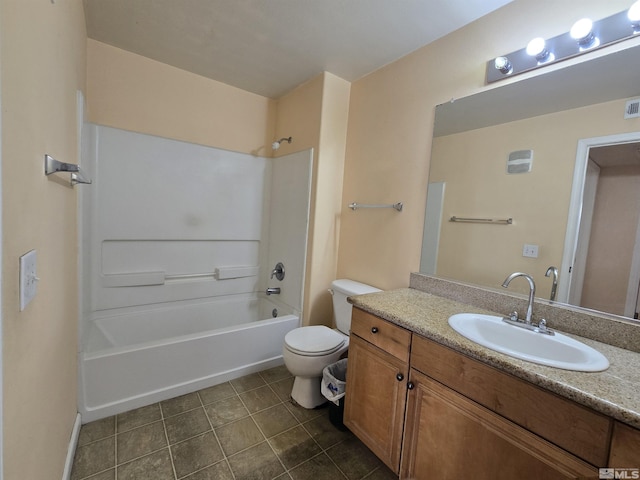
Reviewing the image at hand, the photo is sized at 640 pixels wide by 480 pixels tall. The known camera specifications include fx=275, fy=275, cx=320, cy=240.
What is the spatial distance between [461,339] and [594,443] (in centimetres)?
40

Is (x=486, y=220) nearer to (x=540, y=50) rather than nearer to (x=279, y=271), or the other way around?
(x=540, y=50)

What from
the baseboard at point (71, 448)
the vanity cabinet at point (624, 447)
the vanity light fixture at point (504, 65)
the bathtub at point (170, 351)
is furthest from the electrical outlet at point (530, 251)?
the baseboard at point (71, 448)

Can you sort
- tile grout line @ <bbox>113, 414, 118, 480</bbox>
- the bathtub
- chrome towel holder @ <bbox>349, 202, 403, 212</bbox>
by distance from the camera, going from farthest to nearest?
chrome towel holder @ <bbox>349, 202, 403, 212</bbox>
the bathtub
tile grout line @ <bbox>113, 414, 118, 480</bbox>

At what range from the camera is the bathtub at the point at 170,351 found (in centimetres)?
162

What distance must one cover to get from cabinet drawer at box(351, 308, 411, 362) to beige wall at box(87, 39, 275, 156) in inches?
78.9

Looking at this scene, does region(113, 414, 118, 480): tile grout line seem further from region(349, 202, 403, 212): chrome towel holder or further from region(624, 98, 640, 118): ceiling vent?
region(624, 98, 640, 118): ceiling vent

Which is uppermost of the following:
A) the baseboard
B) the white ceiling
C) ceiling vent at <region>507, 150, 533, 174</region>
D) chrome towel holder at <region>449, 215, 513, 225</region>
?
the white ceiling

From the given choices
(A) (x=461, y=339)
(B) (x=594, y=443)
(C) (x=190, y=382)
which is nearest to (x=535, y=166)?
(A) (x=461, y=339)

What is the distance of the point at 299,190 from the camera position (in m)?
2.40

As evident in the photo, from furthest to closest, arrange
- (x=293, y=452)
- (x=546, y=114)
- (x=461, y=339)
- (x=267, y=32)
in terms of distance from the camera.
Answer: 1. (x=267, y=32)
2. (x=293, y=452)
3. (x=546, y=114)
4. (x=461, y=339)

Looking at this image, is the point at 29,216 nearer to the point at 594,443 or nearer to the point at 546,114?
the point at 594,443

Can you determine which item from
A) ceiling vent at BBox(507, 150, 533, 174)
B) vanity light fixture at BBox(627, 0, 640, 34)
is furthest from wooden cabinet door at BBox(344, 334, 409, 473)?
vanity light fixture at BBox(627, 0, 640, 34)

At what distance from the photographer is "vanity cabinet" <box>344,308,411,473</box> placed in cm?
124

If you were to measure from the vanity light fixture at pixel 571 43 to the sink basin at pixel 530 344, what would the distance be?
4.04 ft
